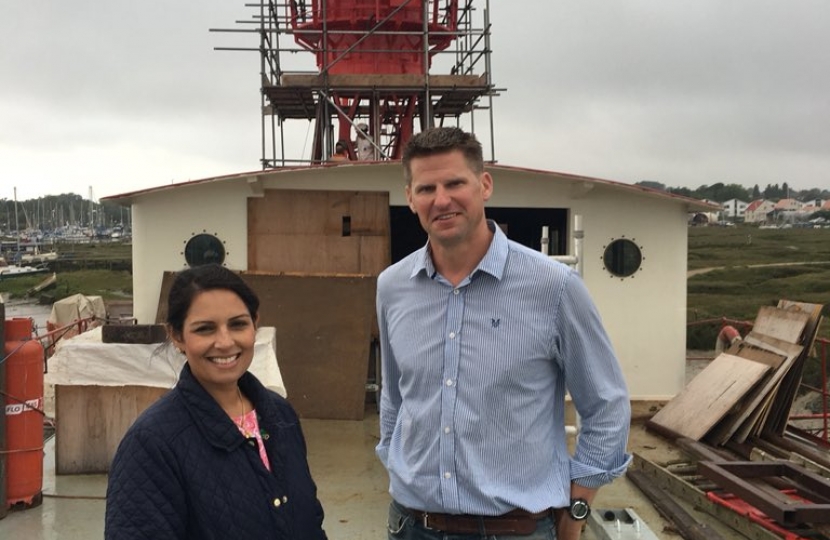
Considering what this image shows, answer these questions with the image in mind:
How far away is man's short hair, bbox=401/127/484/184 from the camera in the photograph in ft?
8.45

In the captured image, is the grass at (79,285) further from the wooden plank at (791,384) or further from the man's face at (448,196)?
the man's face at (448,196)

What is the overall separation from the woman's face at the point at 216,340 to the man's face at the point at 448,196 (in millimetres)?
741

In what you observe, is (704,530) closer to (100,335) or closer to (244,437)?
(244,437)

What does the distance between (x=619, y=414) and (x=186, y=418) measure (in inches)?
58.4

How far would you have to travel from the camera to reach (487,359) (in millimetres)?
2545

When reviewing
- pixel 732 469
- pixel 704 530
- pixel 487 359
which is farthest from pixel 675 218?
pixel 487 359

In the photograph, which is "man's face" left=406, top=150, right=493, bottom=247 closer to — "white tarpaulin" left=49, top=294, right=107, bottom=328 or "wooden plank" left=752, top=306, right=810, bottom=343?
"wooden plank" left=752, top=306, right=810, bottom=343

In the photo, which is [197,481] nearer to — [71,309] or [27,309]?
[71,309]

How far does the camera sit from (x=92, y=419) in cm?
661

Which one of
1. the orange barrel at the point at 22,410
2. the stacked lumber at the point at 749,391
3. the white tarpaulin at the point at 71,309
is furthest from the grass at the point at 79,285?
the stacked lumber at the point at 749,391

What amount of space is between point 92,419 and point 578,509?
17.5 feet

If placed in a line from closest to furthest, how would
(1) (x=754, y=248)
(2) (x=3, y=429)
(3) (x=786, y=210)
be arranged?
(2) (x=3, y=429), (1) (x=754, y=248), (3) (x=786, y=210)

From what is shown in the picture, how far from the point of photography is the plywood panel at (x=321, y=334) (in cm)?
852

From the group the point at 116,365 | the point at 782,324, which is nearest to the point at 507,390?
the point at 116,365
